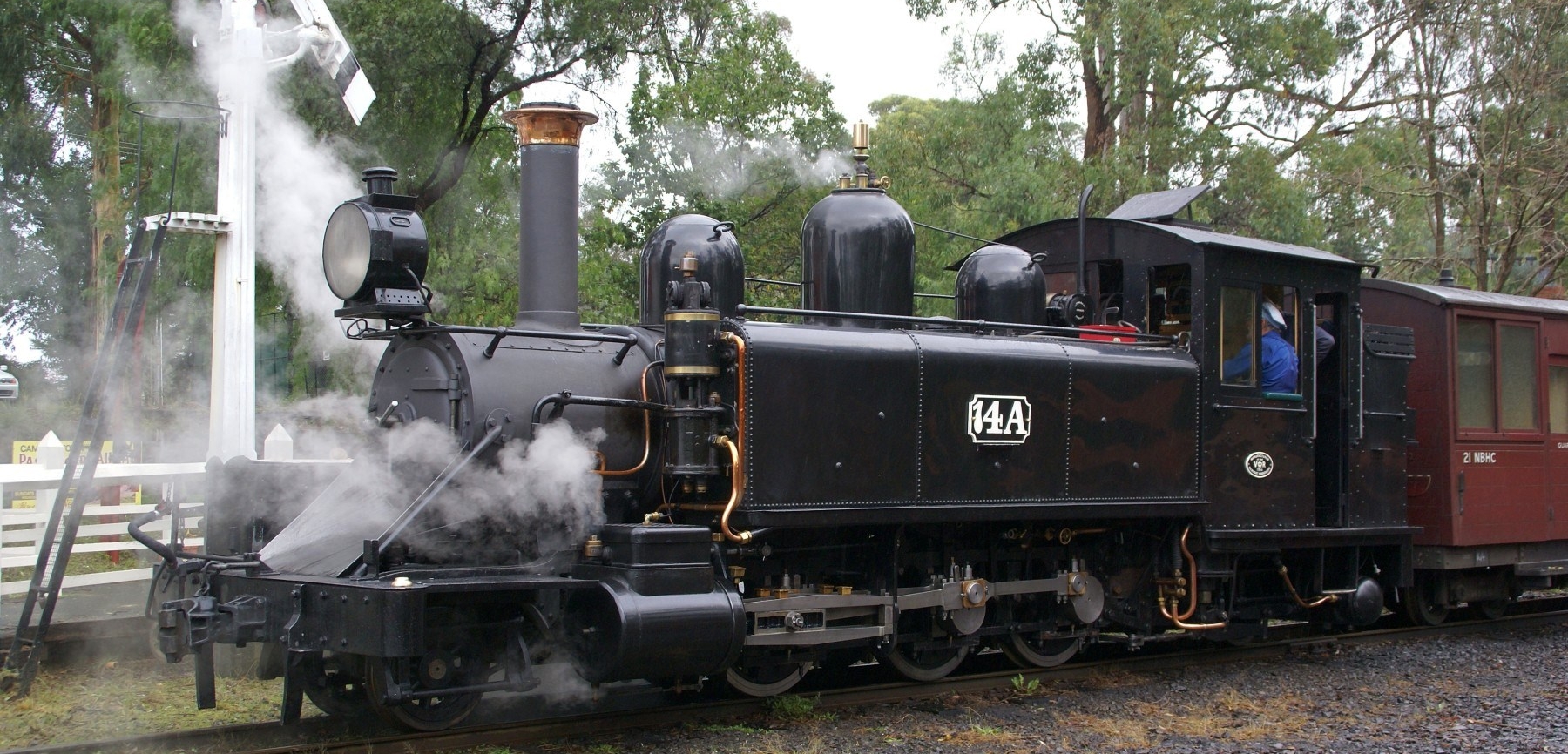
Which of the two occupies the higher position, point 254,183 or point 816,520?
point 254,183

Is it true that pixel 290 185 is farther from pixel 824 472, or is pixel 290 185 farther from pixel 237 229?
pixel 824 472

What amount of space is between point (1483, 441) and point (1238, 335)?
9.81ft

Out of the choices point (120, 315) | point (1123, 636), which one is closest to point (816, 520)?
point (1123, 636)

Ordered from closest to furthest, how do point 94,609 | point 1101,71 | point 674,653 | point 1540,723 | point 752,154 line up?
1. point 674,653
2. point 1540,723
3. point 94,609
4. point 752,154
5. point 1101,71

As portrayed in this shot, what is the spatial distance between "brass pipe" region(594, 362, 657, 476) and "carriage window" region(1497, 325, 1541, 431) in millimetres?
7109

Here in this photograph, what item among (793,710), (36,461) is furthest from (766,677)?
(36,461)

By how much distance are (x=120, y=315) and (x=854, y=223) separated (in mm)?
4380

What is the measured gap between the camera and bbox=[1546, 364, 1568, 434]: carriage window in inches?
410

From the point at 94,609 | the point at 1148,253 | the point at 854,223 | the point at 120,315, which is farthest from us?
the point at 94,609

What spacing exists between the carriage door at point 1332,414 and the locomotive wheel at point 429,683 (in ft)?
18.4

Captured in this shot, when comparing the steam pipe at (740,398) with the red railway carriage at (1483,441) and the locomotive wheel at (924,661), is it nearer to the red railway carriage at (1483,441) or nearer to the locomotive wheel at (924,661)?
the locomotive wheel at (924,661)

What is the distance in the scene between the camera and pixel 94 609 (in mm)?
9438

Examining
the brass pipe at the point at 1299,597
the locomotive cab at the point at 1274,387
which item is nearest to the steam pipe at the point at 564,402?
the locomotive cab at the point at 1274,387

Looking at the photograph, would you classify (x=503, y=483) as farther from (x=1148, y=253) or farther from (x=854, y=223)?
(x=1148, y=253)
